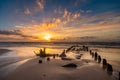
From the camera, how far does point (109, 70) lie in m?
13.4

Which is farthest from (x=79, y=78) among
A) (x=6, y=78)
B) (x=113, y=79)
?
(x=6, y=78)

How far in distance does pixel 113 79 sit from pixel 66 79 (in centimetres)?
458

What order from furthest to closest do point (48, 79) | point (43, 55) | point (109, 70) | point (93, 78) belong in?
point (43, 55)
point (109, 70)
point (93, 78)
point (48, 79)

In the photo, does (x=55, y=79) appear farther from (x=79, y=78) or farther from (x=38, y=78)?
(x=79, y=78)

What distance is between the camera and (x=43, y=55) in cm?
2397

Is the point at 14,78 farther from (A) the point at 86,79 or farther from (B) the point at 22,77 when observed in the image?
(A) the point at 86,79

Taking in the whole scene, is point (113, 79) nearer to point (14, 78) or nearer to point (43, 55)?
point (14, 78)

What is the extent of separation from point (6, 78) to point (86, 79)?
691cm

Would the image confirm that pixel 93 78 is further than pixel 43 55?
No

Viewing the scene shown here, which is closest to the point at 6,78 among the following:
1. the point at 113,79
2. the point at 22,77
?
the point at 22,77

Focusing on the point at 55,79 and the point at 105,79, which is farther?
the point at 105,79

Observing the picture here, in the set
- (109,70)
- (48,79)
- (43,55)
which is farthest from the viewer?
(43,55)

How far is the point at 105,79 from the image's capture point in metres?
10.6

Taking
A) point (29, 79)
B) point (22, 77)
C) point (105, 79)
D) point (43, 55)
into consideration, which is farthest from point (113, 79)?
point (43, 55)
